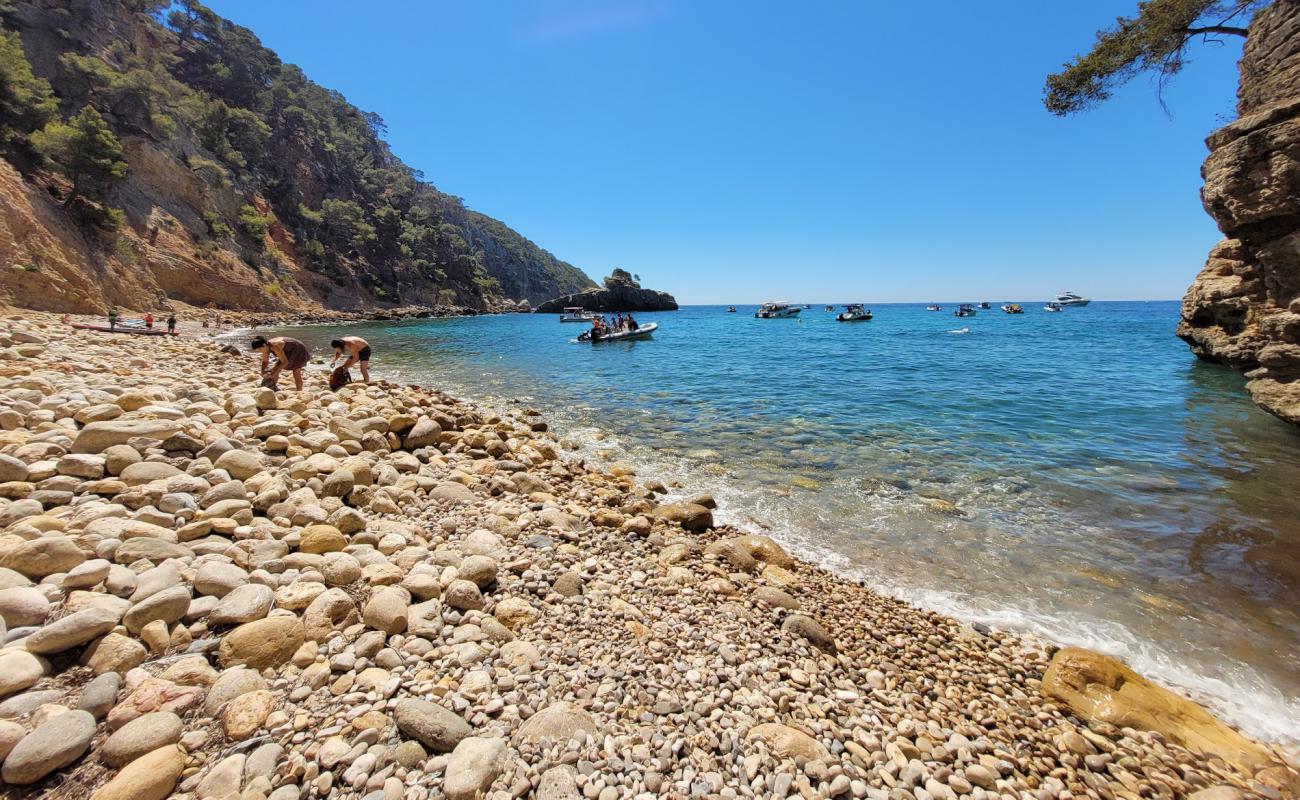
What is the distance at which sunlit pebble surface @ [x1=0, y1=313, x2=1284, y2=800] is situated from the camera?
2.31 meters

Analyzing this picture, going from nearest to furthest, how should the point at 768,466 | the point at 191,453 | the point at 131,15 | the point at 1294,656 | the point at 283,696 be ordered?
the point at 283,696
the point at 1294,656
the point at 191,453
the point at 768,466
the point at 131,15

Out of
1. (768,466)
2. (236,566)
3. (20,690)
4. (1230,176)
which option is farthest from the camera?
(1230,176)

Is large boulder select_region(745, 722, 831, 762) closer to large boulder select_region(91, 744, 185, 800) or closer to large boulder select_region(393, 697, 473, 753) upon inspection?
large boulder select_region(393, 697, 473, 753)

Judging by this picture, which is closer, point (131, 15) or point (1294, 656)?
point (1294, 656)

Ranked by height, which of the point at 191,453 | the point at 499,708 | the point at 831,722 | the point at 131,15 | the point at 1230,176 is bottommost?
the point at 831,722

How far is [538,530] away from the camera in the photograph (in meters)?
5.39

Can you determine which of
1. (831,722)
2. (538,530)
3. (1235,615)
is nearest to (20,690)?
(538,530)

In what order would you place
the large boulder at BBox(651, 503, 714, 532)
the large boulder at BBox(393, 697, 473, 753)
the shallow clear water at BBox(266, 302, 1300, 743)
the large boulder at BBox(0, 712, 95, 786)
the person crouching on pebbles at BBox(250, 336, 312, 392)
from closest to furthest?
the large boulder at BBox(0, 712, 95, 786) → the large boulder at BBox(393, 697, 473, 753) → the shallow clear water at BBox(266, 302, 1300, 743) → the large boulder at BBox(651, 503, 714, 532) → the person crouching on pebbles at BBox(250, 336, 312, 392)

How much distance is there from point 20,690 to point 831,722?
14.4 feet

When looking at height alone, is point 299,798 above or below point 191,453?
below

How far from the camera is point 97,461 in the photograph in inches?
171

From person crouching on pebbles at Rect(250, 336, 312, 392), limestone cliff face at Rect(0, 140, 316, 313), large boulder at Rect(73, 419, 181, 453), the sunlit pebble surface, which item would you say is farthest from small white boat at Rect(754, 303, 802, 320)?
large boulder at Rect(73, 419, 181, 453)

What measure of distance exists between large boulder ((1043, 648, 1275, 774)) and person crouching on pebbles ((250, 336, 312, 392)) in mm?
12837

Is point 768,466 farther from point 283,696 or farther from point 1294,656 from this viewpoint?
point 283,696
